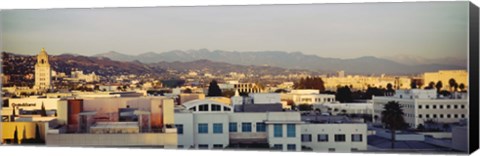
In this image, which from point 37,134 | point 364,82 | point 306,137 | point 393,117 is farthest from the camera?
point 37,134

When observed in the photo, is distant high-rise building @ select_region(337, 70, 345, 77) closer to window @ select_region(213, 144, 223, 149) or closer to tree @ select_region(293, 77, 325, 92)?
tree @ select_region(293, 77, 325, 92)

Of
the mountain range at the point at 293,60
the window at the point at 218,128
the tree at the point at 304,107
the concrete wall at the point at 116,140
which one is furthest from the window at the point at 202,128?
the tree at the point at 304,107

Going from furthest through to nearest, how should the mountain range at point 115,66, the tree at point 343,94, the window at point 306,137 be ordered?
the mountain range at point 115,66 → the window at point 306,137 → the tree at point 343,94

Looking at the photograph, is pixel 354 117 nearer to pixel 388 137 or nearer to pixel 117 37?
pixel 388 137

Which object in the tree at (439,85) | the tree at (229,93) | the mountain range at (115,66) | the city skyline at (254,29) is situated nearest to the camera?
the city skyline at (254,29)

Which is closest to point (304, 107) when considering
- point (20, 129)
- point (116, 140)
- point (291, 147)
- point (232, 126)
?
point (291, 147)

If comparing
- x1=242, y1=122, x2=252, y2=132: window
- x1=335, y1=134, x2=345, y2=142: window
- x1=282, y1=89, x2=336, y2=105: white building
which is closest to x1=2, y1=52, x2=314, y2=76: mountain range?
x1=282, y1=89, x2=336, y2=105: white building

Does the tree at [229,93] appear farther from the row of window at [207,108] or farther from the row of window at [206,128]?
the row of window at [206,128]

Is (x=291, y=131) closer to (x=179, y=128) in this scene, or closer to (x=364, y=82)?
(x=364, y=82)
